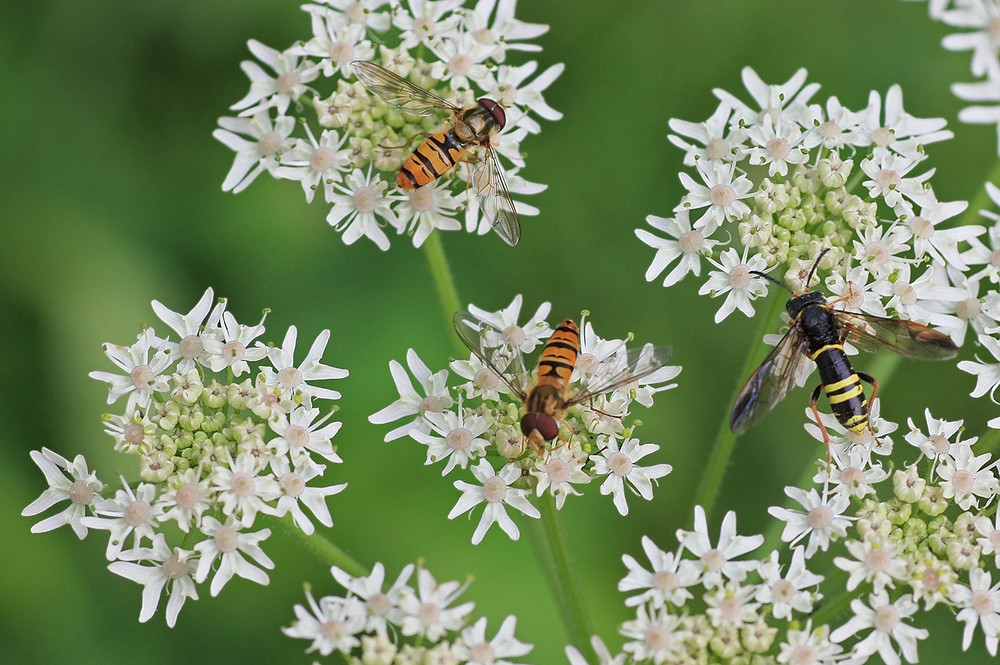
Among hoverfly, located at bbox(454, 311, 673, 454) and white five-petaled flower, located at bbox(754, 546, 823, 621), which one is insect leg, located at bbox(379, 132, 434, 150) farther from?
white five-petaled flower, located at bbox(754, 546, 823, 621)

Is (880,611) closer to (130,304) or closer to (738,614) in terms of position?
(738,614)

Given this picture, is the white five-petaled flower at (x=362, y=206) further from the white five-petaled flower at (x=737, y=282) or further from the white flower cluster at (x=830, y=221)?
the white five-petaled flower at (x=737, y=282)

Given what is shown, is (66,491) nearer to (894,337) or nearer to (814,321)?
(814,321)

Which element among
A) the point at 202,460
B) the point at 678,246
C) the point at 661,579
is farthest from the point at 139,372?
the point at 678,246

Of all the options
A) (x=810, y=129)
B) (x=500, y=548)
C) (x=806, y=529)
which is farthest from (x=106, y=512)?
(x=810, y=129)

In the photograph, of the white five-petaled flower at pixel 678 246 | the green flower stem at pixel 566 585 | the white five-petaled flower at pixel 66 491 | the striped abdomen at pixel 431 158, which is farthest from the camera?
the white five-petaled flower at pixel 678 246

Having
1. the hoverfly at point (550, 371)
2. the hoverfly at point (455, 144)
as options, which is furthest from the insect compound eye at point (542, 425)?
the hoverfly at point (455, 144)
